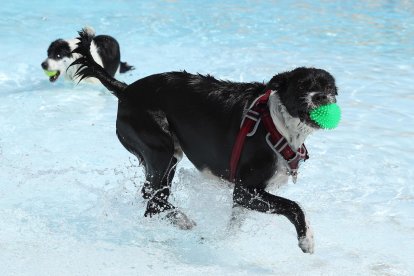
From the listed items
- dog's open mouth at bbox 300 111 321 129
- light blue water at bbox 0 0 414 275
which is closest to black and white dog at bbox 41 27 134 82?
light blue water at bbox 0 0 414 275

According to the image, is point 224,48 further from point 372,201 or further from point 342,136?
point 372,201

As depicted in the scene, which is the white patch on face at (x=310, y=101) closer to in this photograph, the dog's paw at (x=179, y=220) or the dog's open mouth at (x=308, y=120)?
the dog's open mouth at (x=308, y=120)

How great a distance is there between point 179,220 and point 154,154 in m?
0.48

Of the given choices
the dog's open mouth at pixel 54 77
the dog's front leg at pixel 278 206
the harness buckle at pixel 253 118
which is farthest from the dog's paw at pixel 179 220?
the dog's open mouth at pixel 54 77

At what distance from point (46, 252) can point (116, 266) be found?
476 millimetres

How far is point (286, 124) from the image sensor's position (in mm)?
3793

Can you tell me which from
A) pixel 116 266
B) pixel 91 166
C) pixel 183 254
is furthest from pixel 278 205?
pixel 91 166

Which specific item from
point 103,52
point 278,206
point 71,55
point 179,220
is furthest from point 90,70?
point 71,55

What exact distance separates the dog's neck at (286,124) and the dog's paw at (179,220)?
1032 mm

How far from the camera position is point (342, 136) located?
6465 mm

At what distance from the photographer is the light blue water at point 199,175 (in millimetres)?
4082

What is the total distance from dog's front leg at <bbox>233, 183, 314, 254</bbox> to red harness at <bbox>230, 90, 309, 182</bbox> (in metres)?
0.19

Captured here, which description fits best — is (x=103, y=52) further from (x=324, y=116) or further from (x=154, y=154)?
(x=324, y=116)

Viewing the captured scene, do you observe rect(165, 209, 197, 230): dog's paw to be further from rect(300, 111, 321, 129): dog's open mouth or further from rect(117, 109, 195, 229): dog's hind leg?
rect(300, 111, 321, 129): dog's open mouth
